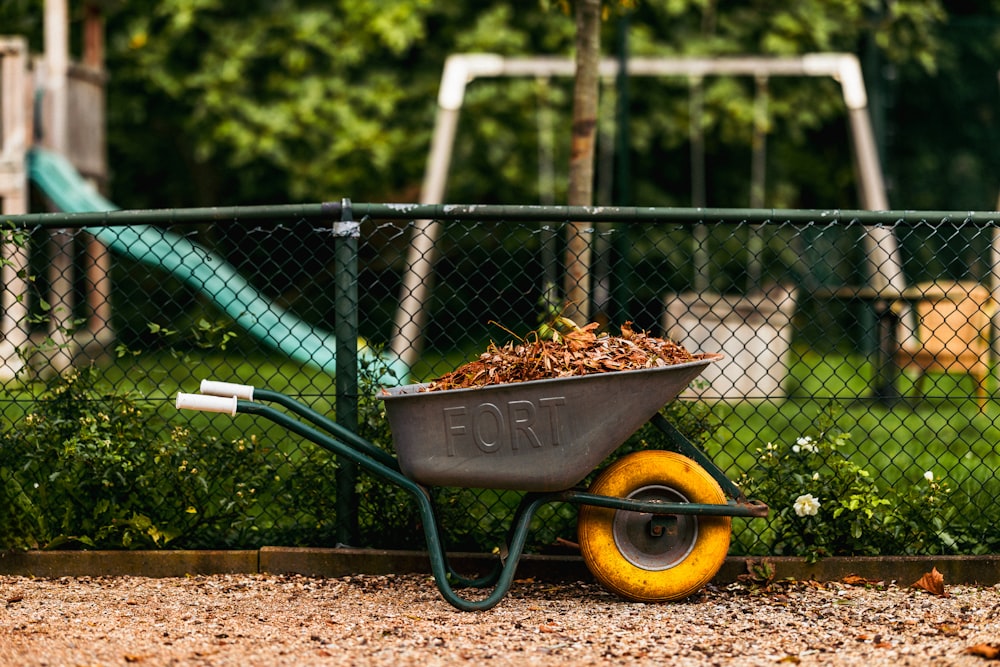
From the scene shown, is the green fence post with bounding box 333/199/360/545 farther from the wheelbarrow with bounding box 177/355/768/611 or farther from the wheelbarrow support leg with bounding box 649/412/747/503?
the wheelbarrow support leg with bounding box 649/412/747/503

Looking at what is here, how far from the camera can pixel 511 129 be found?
10.1m

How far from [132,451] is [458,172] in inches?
269

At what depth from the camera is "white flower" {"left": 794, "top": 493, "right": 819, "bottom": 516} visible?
3.62m

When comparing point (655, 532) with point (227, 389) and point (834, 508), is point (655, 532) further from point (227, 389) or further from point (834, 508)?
point (227, 389)

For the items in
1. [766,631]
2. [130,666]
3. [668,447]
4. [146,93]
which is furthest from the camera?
[146,93]

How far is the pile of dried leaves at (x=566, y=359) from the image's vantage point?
3.21 metres

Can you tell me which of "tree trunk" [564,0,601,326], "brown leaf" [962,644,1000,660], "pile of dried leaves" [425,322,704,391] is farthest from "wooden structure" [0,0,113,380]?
"brown leaf" [962,644,1000,660]

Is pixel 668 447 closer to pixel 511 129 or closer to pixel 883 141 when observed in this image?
pixel 511 129

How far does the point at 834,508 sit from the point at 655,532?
27.2 inches

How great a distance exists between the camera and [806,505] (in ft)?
11.9

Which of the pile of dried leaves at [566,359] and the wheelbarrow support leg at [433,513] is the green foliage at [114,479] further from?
the pile of dried leaves at [566,359]

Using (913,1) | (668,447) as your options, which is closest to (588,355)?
(668,447)

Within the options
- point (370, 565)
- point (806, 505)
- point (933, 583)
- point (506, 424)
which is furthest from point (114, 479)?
point (933, 583)

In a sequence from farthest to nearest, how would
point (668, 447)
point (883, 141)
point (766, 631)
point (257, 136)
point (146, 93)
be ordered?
1. point (146, 93)
2. point (883, 141)
3. point (257, 136)
4. point (668, 447)
5. point (766, 631)
